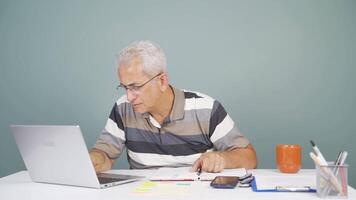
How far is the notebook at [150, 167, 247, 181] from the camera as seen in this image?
1428 mm

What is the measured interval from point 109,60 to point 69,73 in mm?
263

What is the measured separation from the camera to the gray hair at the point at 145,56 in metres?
1.84

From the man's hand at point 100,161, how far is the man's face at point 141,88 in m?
0.24

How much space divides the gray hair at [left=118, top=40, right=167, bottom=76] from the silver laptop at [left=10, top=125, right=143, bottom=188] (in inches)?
20.7

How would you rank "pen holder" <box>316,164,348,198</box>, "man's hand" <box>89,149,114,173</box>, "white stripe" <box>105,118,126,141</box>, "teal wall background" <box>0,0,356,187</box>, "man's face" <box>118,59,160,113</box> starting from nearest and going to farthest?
1. "pen holder" <box>316,164,348,198</box>
2. "man's hand" <box>89,149,114,173</box>
3. "man's face" <box>118,59,160,113</box>
4. "white stripe" <box>105,118,126,141</box>
5. "teal wall background" <box>0,0,356,187</box>

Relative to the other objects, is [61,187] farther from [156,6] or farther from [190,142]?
[156,6]

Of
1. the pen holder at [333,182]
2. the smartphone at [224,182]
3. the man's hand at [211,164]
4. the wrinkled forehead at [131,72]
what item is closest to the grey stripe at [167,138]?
the wrinkled forehead at [131,72]

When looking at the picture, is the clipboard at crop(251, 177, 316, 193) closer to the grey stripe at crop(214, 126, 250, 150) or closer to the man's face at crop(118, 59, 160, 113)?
the grey stripe at crop(214, 126, 250, 150)

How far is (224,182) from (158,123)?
0.71 m

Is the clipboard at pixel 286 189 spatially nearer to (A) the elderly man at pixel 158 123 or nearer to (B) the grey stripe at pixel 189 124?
(A) the elderly man at pixel 158 123

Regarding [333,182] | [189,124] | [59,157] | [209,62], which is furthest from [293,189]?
[209,62]

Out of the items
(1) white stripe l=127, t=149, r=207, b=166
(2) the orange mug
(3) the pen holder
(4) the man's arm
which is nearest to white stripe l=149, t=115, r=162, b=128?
(1) white stripe l=127, t=149, r=207, b=166

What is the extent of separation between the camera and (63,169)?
1374mm

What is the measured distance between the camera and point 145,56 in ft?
6.10
